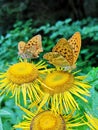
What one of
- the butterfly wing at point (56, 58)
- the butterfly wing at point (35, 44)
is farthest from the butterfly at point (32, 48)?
the butterfly wing at point (56, 58)

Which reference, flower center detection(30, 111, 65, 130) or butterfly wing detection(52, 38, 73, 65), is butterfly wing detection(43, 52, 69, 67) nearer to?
butterfly wing detection(52, 38, 73, 65)

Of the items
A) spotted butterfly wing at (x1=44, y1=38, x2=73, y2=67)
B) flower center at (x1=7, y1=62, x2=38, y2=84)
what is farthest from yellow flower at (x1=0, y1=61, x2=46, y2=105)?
spotted butterfly wing at (x1=44, y1=38, x2=73, y2=67)

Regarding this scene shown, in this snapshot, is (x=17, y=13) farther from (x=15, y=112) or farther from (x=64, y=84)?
(x=64, y=84)

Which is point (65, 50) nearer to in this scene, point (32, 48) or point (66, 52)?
point (66, 52)

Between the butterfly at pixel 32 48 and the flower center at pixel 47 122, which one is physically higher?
the butterfly at pixel 32 48

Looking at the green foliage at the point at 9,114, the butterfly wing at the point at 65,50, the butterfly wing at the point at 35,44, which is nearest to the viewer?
the butterfly wing at the point at 65,50

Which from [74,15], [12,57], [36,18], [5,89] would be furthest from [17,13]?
[5,89]

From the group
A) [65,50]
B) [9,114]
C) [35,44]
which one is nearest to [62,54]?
[65,50]

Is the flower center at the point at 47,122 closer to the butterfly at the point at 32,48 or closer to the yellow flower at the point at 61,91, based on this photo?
the yellow flower at the point at 61,91
